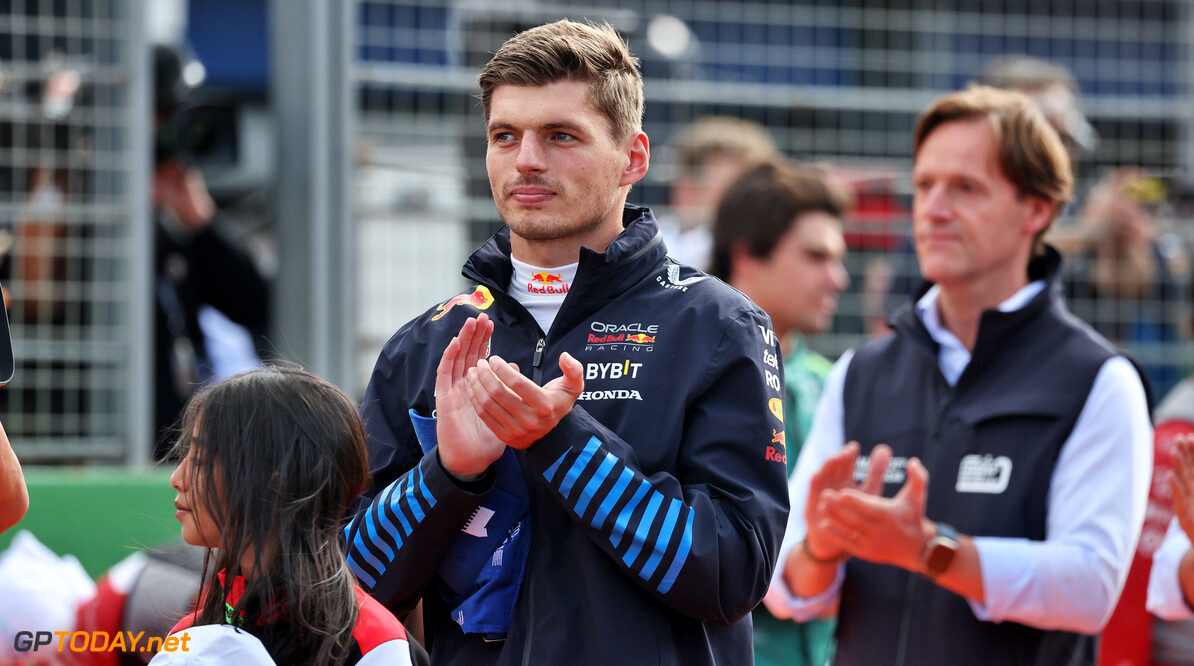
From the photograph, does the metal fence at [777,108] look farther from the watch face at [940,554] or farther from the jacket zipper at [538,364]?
the jacket zipper at [538,364]

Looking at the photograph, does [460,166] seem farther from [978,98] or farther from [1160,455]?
[1160,455]

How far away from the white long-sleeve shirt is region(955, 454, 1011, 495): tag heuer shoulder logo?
0.08 m

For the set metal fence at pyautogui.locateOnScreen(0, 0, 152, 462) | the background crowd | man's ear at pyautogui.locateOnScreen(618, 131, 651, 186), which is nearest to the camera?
man's ear at pyautogui.locateOnScreen(618, 131, 651, 186)

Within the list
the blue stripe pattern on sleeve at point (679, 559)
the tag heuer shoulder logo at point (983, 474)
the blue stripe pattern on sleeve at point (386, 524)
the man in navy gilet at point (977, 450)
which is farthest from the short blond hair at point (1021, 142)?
the blue stripe pattern on sleeve at point (386, 524)

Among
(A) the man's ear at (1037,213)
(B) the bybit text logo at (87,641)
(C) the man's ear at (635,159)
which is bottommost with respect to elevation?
(B) the bybit text logo at (87,641)

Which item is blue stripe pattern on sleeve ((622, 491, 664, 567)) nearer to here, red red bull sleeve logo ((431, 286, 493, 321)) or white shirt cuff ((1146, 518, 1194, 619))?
red red bull sleeve logo ((431, 286, 493, 321))

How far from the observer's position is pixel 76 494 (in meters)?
4.29

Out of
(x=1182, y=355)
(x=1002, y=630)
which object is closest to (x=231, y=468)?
(x=1002, y=630)

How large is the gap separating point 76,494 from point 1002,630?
2976 millimetres

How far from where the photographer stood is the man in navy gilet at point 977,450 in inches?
106

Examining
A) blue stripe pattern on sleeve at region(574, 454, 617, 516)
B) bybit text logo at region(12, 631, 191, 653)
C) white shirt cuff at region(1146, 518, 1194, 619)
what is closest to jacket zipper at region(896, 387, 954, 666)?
white shirt cuff at region(1146, 518, 1194, 619)

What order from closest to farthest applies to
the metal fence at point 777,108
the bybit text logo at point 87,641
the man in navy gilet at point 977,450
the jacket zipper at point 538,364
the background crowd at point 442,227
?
the jacket zipper at point 538,364 → the bybit text logo at point 87,641 → the man in navy gilet at point 977,450 → the background crowd at point 442,227 → the metal fence at point 777,108

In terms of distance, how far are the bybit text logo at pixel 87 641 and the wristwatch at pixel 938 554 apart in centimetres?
150

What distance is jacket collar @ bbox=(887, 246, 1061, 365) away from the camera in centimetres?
295
